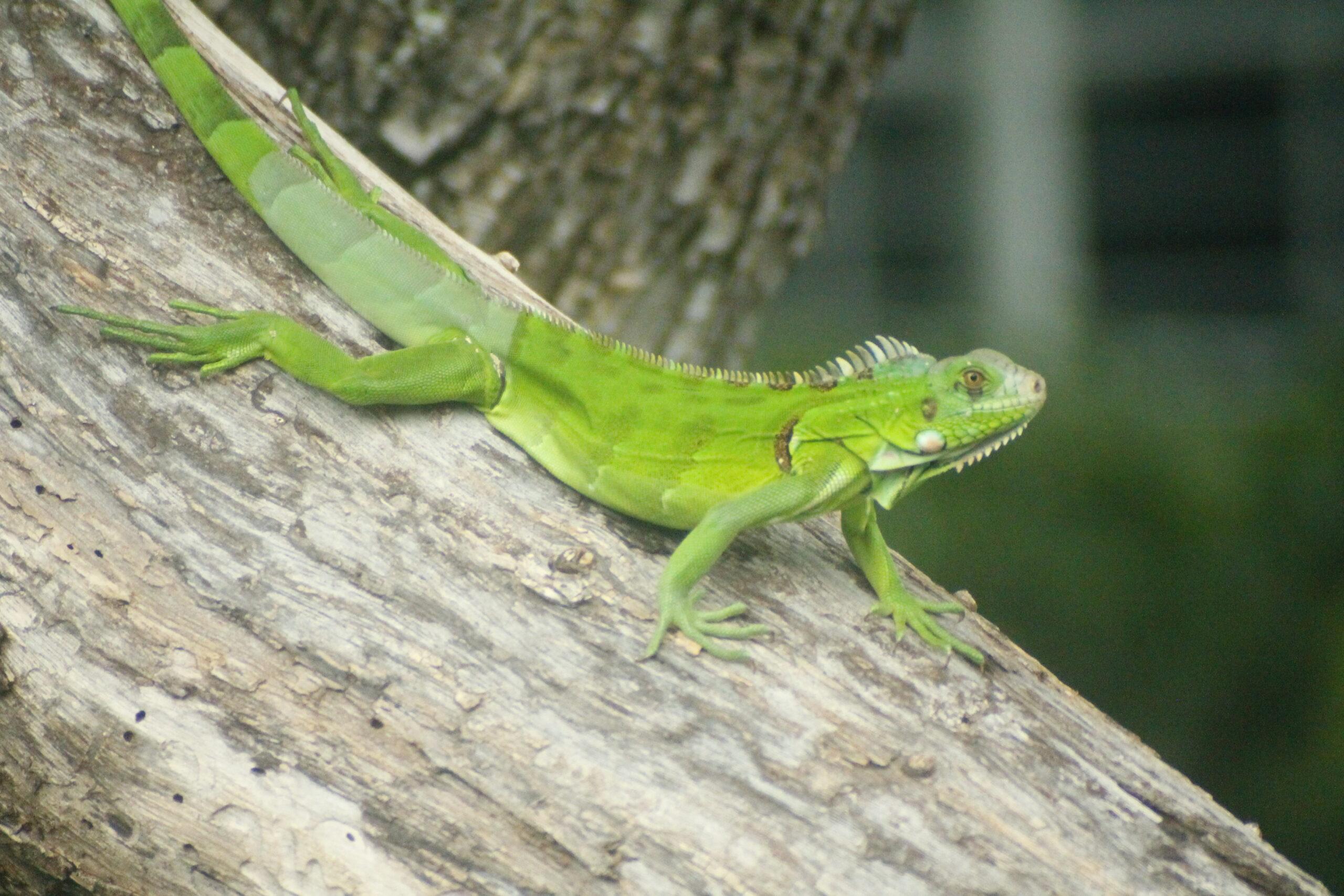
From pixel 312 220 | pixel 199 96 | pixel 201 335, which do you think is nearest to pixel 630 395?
pixel 312 220

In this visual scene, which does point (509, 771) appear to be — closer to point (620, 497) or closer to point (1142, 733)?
point (620, 497)

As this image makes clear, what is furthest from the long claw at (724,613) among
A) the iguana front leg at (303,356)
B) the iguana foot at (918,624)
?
the iguana front leg at (303,356)

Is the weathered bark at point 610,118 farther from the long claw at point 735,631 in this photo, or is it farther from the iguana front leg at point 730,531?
the long claw at point 735,631

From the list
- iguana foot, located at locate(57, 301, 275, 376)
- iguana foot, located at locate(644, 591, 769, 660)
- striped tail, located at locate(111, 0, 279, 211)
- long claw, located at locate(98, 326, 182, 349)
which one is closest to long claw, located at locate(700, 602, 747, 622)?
iguana foot, located at locate(644, 591, 769, 660)

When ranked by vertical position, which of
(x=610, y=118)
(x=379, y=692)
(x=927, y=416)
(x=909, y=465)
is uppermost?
(x=610, y=118)

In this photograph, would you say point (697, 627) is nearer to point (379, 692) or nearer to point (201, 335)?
point (379, 692)

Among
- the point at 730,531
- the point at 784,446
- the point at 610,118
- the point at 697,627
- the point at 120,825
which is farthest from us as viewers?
the point at 610,118
